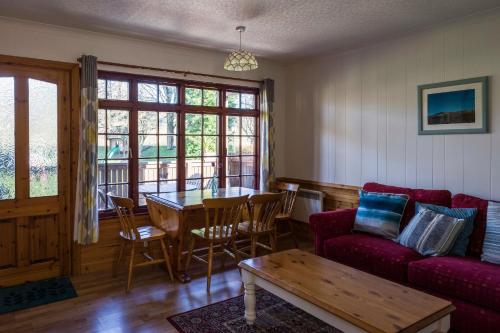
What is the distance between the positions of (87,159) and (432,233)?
126 inches

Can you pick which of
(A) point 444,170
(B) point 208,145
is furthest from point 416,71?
(B) point 208,145

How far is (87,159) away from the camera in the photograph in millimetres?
3678

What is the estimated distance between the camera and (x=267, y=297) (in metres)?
3.20

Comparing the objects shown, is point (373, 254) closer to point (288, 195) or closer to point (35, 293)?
point (288, 195)

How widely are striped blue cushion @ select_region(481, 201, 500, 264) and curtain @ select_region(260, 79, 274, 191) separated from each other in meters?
2.63

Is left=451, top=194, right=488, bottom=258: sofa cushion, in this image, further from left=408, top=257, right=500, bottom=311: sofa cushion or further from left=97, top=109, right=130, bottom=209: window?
left=97, top=109, right=130, bottom=209: window

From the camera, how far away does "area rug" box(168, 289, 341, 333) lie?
267 cm

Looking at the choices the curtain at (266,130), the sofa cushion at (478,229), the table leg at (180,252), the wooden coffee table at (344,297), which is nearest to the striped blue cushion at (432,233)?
the sofa cushion at (478,229)

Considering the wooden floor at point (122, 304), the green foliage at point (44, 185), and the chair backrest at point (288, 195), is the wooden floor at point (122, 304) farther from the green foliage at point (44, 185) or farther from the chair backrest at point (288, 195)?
the chair backrest at point (288, 195)

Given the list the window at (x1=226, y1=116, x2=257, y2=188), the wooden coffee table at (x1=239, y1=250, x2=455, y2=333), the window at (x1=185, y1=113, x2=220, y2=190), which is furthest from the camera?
the window at (x1=226, y1=116, x2=257, y2=188)

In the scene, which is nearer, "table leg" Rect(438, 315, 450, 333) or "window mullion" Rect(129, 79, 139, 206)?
"table leg" Rect(438, 315, 450, 333)

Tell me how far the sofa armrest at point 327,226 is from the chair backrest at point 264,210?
14.8 inches

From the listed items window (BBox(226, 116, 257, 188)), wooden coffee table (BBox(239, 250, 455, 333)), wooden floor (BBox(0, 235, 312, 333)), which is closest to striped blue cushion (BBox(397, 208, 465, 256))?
wooden coffee table (BBox(239, 250, 455, 333))

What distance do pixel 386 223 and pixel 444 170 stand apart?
776 millimetres
